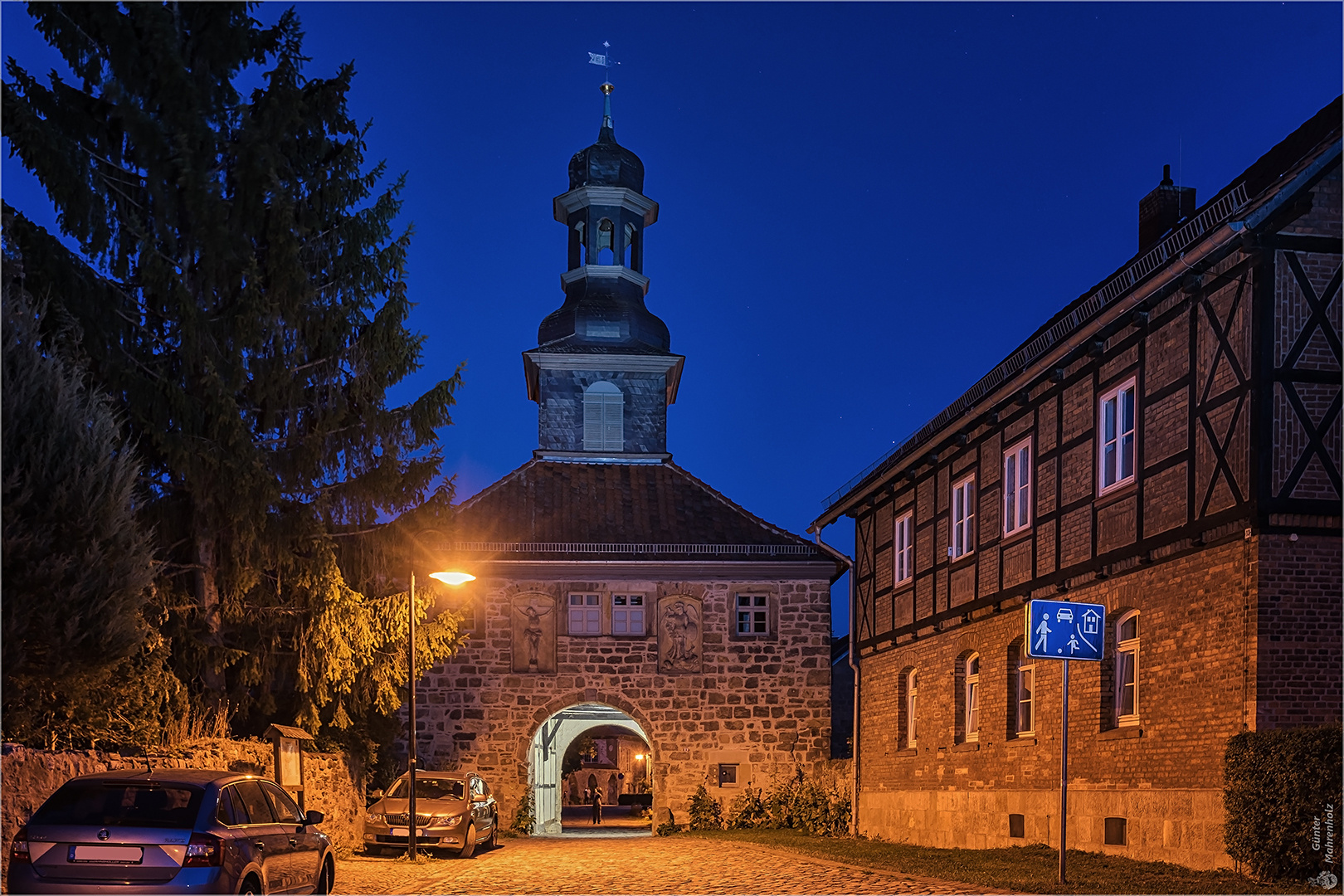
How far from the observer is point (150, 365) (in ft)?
59.8

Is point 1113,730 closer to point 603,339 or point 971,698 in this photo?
point 971,698

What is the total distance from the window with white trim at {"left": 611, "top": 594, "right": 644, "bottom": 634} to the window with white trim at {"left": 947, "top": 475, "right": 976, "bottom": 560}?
1282cm

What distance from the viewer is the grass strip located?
12.8 meters

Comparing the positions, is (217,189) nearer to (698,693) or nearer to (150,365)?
(150,365)

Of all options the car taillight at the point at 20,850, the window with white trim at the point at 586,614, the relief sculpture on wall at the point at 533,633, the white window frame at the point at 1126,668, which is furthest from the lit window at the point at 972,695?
the car taillight at the point at 20,850

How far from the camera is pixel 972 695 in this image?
2275 cm

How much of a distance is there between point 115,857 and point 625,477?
29230 millimetres

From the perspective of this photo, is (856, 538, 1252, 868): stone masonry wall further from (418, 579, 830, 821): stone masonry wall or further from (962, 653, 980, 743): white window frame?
(418, 579, 830, 821): stone masonry wall

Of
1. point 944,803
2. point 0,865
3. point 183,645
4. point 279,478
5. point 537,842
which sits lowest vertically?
point 537,842

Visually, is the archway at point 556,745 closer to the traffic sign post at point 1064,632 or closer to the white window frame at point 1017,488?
the white window frame at point 1017,488

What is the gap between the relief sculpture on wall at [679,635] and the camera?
113ft

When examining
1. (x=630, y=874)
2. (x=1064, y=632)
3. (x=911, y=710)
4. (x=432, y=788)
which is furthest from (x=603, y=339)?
(x=1064, y=632)

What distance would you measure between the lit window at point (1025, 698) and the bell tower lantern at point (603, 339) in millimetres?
20372

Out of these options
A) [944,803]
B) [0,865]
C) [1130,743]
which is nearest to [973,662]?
[944,803]
